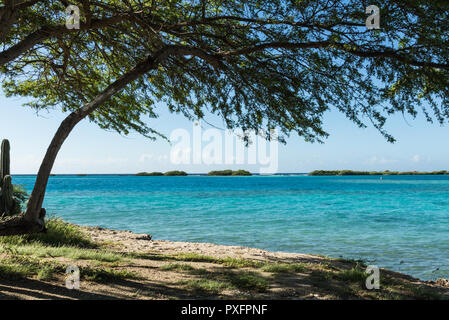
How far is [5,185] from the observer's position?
34.8 feet

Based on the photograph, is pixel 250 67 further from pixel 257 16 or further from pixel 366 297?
pixel 366 297

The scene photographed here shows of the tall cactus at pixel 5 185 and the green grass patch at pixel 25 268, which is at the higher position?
the tall cactus at pixel 5 185

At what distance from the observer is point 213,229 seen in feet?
65.5

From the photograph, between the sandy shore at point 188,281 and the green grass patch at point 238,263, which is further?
the green grass patch at point 238,263

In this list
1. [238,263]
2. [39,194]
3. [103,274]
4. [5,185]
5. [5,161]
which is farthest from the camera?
[5,161]

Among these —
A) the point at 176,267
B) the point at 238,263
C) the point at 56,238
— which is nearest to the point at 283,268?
the point at 238,263

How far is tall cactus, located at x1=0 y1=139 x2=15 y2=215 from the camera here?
1059 centimetres

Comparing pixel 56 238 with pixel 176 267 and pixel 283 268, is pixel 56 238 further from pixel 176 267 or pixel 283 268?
pixel 283 268

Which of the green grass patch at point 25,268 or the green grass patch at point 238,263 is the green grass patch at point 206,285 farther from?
the green grass patch at point 25,268

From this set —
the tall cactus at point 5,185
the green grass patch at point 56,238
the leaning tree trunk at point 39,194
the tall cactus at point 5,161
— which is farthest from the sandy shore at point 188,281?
the tall cactus at point 5,161

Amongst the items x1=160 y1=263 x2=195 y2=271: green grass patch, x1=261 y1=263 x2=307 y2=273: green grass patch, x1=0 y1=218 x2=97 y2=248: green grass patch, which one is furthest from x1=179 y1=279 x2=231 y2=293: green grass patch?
x1=0 y1=218 x2=97 y2=248: green grass patch

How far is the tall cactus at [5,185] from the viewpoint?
34.8 feet

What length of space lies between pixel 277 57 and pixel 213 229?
13657mm

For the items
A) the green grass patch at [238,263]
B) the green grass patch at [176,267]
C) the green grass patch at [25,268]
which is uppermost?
the green grass patch at [25,268]
